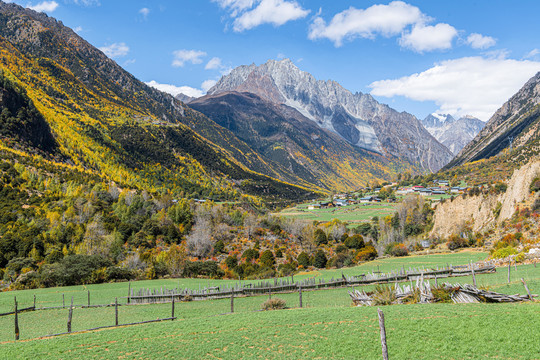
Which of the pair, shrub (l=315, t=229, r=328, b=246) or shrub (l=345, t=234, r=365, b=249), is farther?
shrub (l=315, t=229, r=328, b=246)

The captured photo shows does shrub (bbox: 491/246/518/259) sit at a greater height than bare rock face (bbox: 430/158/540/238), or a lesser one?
lesser

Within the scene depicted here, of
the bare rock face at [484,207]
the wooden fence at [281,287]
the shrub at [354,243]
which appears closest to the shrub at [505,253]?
the wooden fence at [281,287]

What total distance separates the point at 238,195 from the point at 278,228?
98.4 meters

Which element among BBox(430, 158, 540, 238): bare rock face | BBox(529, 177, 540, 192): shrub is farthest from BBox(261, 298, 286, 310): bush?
BBox(529, 177, 540, 192): shrub

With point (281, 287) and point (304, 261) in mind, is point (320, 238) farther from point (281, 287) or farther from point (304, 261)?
point (281, 287)

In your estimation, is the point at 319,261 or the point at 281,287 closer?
the point at 281,287

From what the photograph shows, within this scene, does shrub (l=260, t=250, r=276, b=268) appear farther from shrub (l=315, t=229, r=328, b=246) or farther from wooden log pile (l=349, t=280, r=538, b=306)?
wooden log pile (l=349, t=280, r=538, b=306)

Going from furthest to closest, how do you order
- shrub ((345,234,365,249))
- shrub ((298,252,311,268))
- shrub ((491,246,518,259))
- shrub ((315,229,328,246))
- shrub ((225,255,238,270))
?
1. shrub ((315,229,328,246))
2. shrub ((345,234,365,249))
3. shrub ((298,252,311,268))
4. shrub ((225,255,238,270))
5. shrub ((491,246,518,259))

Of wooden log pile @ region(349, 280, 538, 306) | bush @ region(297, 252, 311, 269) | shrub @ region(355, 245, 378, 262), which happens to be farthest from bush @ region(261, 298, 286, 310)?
shrub @ region(355, 245, 378, 262)

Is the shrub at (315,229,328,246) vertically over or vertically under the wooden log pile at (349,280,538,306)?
under

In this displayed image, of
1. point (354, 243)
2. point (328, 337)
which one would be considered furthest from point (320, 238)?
point (328, 337)

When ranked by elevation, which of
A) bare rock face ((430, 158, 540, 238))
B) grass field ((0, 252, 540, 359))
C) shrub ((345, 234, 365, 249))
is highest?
bare rock face ((430, 158, 540, 238))

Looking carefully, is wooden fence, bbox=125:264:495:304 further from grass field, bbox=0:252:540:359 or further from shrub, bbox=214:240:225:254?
shrub, bbox=214:240:225:254

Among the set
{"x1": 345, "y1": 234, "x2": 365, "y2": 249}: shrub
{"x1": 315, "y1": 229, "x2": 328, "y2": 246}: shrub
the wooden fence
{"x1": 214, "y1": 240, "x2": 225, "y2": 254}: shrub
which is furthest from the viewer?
{"x1": 315, "y1": 229, "x2": 328, "y2": 246}: shrub
